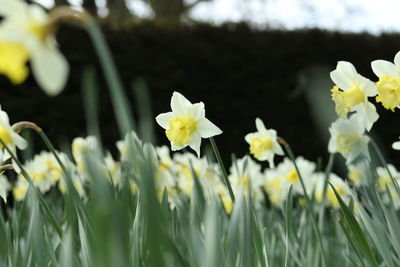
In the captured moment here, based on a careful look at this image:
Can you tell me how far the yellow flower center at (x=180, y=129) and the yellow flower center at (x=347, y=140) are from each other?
40 centimetres

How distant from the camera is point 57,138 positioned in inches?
176

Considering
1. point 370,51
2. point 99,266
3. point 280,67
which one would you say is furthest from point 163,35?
point 99,266

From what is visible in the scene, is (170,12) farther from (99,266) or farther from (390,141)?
(99,266)

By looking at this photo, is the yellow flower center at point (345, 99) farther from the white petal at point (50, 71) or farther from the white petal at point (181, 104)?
the white petal at point (50, 71)

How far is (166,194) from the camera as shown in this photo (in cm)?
116

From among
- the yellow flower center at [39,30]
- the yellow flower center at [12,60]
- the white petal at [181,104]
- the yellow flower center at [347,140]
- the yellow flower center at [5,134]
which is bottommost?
the yellow flower center at [347,140]

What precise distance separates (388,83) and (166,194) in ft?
1.69

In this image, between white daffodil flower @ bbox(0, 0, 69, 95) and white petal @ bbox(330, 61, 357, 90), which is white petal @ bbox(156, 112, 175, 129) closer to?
white petal @ bbox(330, 61, 357, 90)

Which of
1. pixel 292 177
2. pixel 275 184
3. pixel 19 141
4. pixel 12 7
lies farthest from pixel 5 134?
pixel 275 184

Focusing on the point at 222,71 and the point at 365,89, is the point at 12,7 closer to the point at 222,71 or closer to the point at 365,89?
the point at 365,89

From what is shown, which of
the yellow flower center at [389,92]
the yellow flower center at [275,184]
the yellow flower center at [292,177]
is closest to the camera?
the yellow flower center at [389,92]

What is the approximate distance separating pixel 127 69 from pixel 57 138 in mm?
996

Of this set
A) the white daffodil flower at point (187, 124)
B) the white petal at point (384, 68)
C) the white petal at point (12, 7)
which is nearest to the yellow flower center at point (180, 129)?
the white daffodil flower at point (187, 124)

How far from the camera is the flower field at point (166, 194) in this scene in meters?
0.47
